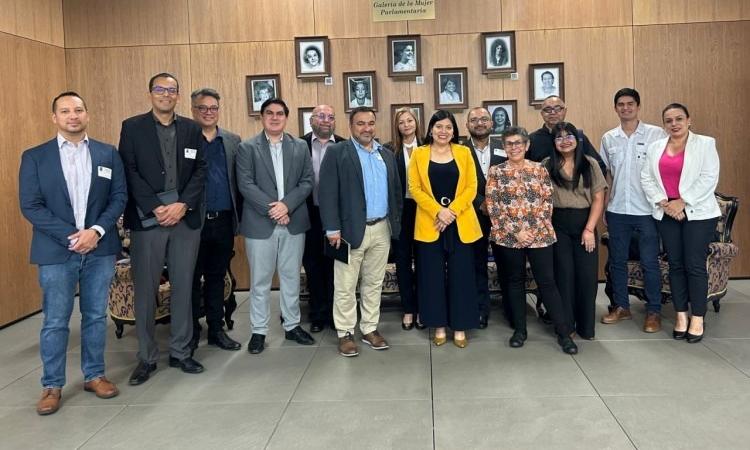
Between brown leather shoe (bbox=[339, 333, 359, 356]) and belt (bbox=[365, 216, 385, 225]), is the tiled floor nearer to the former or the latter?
brown leather shoe (bbox=[339, 333, 359, 356])

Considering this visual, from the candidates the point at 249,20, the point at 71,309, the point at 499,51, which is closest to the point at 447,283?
the point at 71,309

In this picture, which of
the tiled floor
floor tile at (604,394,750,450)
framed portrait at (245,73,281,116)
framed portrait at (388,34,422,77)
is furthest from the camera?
framed portrait at (245,73,281,116)

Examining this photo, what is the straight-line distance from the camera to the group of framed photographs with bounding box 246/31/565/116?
557 cm

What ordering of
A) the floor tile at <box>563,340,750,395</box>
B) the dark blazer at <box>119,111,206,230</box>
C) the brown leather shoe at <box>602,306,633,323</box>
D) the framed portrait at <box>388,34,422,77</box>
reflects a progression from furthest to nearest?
the framed portrait at <box>388,34,422,77</box>, the brown leather shoe at <box>602,306,633,323</box>, the dark blazer at <box>119,111,206,230</box>, the floor tile at <box>563,340,750,395</box>

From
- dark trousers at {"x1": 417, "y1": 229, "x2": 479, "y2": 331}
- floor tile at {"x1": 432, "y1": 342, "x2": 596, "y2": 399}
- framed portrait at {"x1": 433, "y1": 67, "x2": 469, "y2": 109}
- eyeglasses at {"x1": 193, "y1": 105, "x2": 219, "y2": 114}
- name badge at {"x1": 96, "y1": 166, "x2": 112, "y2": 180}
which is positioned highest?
framed portrait at {"x1": 433, "y1": 67, "x2": 469, "y2": 109}

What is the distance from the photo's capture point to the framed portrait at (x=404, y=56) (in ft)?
18.4

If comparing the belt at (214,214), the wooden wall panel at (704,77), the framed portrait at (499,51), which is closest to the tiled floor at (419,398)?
the belt at (214,214)

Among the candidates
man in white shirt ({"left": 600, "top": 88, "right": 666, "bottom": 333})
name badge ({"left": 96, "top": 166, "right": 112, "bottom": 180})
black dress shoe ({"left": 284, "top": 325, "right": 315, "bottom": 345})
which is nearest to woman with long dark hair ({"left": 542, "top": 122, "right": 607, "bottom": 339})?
man in white shirt ({"left": 600, "top": 88, "right": 666, "bottom": 333})

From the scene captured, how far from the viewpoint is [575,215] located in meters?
3.68

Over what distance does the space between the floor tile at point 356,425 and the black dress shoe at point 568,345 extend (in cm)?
121

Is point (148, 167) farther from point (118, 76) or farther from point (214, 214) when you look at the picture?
point (118, 76)

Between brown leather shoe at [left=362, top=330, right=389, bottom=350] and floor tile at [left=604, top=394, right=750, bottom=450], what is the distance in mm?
1473

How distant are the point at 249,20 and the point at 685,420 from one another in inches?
205

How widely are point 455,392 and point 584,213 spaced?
158 centimetres
